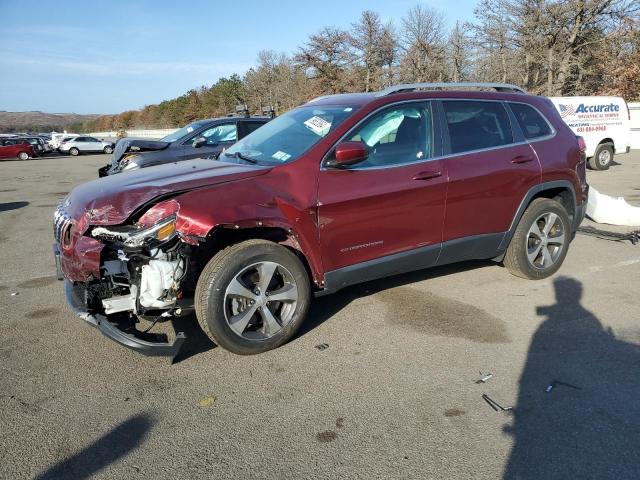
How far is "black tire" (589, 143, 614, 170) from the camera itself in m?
15.8

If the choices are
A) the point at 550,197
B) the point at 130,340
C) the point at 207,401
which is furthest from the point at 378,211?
the point at 550,197

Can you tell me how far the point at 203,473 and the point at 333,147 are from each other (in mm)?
2416

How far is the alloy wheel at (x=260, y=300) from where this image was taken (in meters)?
3.42

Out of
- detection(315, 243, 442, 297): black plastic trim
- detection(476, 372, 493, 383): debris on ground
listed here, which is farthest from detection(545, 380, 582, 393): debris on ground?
detection(315, 243, 442, 297): black plastic trim

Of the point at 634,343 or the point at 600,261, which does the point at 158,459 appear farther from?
the point at 600,261

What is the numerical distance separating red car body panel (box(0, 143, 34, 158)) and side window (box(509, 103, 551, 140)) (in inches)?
1406

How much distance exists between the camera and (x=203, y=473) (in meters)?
2.42

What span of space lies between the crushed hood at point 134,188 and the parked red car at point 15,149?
34229 millimetres

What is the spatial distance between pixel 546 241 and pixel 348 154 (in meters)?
2.64

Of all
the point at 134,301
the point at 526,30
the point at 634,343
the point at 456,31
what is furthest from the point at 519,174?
the point at 456,31

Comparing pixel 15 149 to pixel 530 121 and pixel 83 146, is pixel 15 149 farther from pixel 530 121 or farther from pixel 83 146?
pixel 530 121

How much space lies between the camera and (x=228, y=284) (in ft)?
11.0

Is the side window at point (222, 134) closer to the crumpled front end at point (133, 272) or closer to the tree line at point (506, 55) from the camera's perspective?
the crumpled front end at point (133, 272)

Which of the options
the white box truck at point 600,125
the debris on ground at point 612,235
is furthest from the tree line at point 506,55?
the debris on ground at point 612,235
